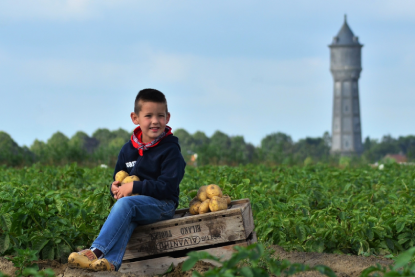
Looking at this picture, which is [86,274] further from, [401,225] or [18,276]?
[401,225]

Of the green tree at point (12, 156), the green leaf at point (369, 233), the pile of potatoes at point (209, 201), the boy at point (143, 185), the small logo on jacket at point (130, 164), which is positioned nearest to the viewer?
the boy at point (143, 185)

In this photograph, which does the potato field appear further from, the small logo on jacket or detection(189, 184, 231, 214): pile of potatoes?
detection(189, 184, 231, 214): pile of potatoes

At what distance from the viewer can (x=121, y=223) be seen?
14.7ft

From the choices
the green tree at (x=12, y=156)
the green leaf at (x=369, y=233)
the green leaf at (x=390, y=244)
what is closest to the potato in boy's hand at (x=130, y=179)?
the green leaf at (x=369, y=233)

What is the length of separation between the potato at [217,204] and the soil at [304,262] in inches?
19.5

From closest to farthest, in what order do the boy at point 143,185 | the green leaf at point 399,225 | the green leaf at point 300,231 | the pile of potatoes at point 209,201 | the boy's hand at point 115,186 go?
1. the boy at point 143,185
2. the pile of potatoes at point 209,201
3. the boy's hand at point 115,186
4. the green leaf at point 300,231
5. the green leaf at point 399,225

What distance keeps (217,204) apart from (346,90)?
6233cm

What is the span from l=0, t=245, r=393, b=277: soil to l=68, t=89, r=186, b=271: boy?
96 mm

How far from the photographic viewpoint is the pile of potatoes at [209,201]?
4777 millimetres

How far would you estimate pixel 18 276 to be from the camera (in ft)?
13.8

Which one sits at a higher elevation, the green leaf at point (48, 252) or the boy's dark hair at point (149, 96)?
the boy's dark hair at point (149, 96)

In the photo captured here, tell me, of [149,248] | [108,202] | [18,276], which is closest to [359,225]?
[149,248]

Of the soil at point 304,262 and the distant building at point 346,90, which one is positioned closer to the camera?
the soil at point 304,262

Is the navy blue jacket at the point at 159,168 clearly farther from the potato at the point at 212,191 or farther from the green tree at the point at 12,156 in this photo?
the green tree at the point at 12,156
